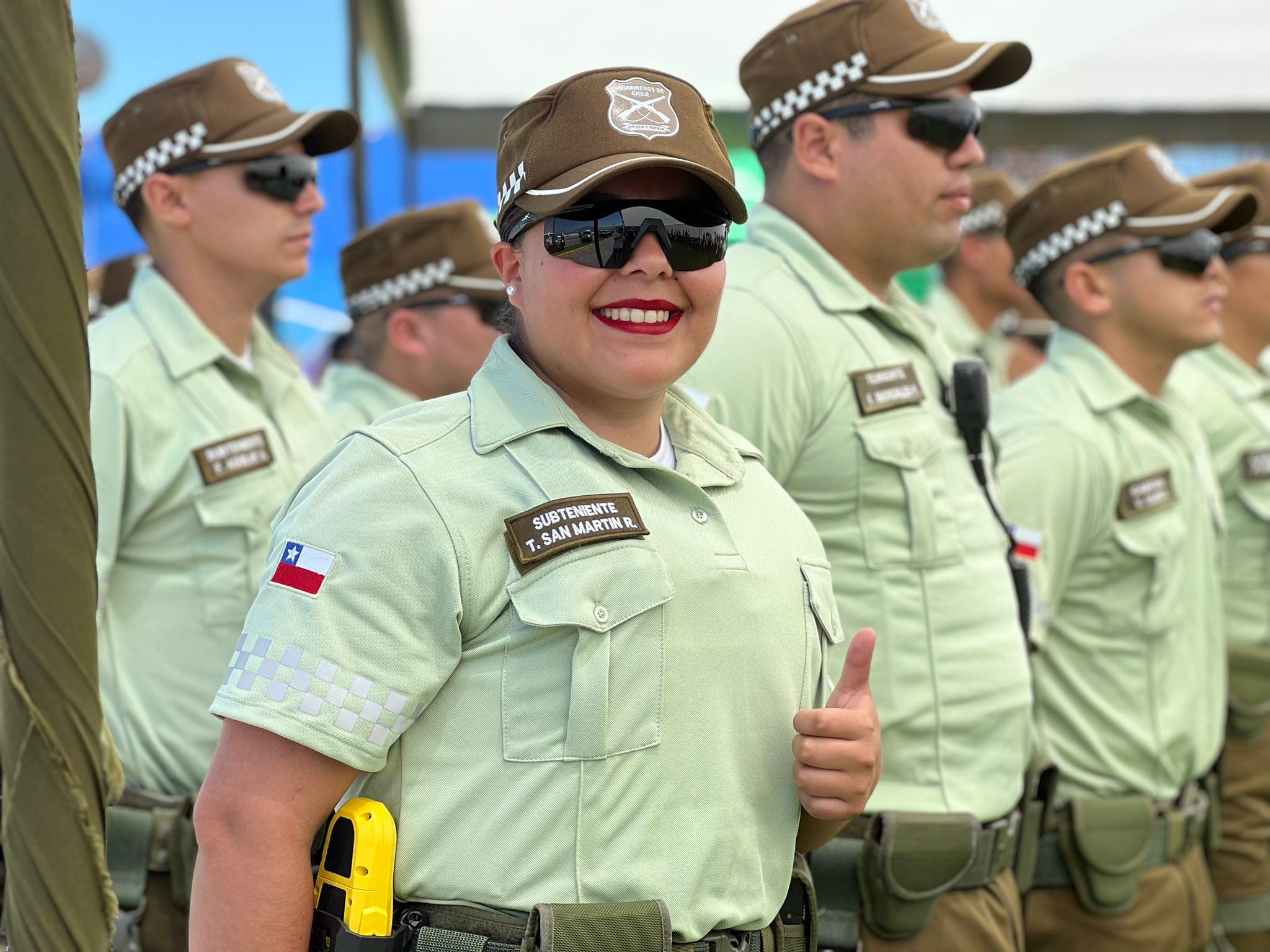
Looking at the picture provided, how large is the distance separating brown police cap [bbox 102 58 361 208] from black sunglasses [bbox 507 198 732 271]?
1.91 metres

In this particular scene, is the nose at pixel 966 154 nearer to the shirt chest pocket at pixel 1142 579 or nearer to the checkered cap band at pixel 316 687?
the shirt chest pocket at pixel 1142 579

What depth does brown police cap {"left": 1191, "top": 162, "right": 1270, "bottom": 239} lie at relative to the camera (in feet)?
16.0

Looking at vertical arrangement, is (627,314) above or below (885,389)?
above

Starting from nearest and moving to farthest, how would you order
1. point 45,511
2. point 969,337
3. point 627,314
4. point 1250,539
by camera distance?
point 45,511
point 627,314
point 1250,539
point 969,337

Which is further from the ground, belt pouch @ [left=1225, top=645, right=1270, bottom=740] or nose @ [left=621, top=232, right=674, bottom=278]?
nose @ [left=621, top=232, right=674, bottom=278]

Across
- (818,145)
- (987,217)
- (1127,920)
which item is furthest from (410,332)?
(987,217)

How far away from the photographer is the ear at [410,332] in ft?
15.0

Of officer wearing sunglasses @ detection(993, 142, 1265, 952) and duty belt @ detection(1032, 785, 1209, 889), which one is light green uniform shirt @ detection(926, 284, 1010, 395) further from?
duty belt @ detection(1032, 785, 1209, 889)

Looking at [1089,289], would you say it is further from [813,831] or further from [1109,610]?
[813,831]

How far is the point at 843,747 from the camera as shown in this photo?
1.83m

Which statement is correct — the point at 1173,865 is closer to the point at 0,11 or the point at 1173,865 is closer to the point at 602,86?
the point at 602,86

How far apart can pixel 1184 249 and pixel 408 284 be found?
2.24 metres

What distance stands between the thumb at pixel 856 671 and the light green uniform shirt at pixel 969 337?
442 centimetres

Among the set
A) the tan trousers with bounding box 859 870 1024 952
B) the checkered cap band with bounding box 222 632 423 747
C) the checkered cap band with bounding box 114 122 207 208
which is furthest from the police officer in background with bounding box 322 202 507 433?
the checkered cap band with bounding box 222 632 423 747
